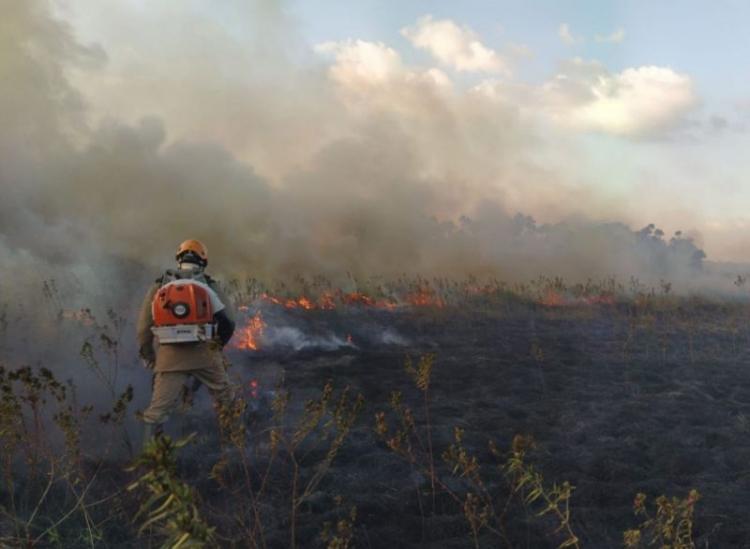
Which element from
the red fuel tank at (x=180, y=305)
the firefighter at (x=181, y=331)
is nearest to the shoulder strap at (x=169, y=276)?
the firefighter at (x=181, y=331)

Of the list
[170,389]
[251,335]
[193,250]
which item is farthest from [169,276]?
[251,335]

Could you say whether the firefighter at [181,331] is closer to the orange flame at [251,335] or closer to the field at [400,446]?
the field at [400,446]

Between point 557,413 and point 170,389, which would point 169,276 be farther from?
point 557,413

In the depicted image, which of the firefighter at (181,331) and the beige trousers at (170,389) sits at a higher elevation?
the firefighter at (181,331)

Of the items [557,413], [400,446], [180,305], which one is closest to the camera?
[400,446]

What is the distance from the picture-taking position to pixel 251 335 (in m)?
12.6

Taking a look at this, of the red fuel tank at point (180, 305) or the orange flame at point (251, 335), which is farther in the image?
the orange flame at point (251, 335)

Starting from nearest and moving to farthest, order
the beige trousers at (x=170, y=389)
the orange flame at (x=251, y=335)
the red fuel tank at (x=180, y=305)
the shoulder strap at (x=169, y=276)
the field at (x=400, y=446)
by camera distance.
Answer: the field at (x=400, y=446) → the red fuel tank at (x=180, y=305) → the beige trousers at (x=170, y=389) → the shoulder strap at (x=169, y=276) → the orange flame at (x=251, y=335)

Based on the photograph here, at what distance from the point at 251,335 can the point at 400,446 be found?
27.0 ft

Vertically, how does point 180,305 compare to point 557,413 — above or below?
above

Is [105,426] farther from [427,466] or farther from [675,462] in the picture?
[675,462]

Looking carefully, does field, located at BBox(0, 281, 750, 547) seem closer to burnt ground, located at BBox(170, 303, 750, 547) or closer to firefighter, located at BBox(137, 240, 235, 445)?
burnt ground, located at BBox(170, 303, 750, 547)

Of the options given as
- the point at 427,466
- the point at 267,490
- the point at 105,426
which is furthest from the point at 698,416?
the point at 105,426

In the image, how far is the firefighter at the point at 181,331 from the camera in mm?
5836
